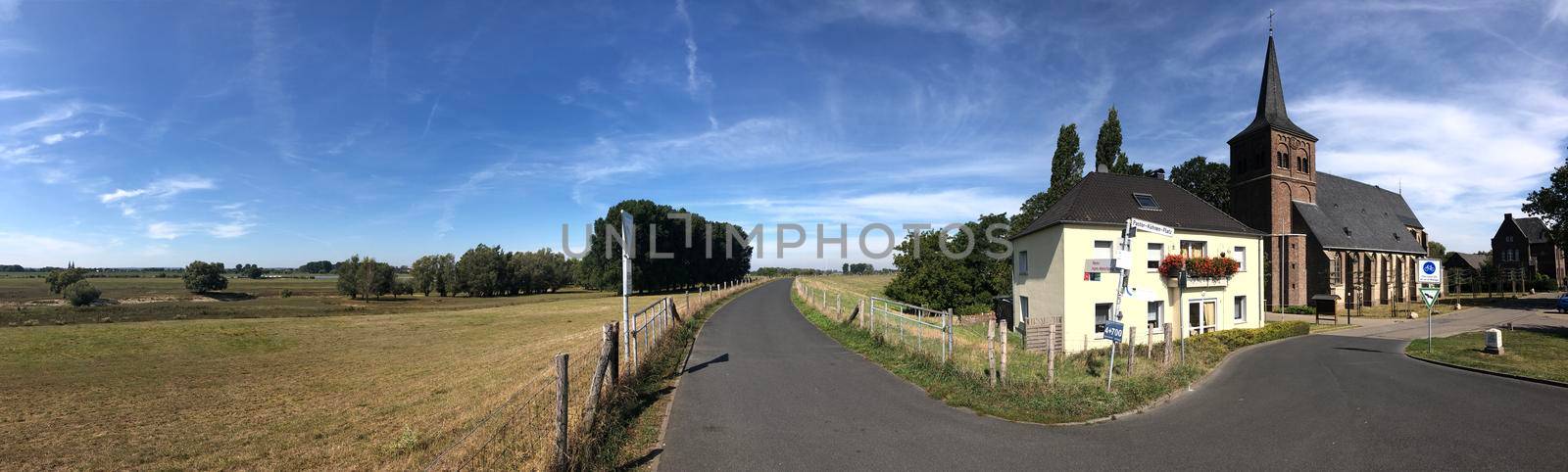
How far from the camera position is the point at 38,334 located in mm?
29375

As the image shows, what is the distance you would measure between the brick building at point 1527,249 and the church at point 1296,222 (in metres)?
41.3

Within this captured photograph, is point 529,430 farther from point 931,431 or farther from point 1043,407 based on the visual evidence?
point 1043,407

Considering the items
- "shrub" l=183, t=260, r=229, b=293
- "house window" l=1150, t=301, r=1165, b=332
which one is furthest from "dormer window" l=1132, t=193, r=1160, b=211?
"shrub" l=183, t=260, r=229, b=293

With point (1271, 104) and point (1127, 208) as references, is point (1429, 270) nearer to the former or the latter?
point (1127, 208)

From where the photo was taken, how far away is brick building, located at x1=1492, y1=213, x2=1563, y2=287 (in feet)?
216

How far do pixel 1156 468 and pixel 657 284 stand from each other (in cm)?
6429

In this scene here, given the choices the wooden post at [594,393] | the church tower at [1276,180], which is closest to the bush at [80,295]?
the wooden post at [594,393]

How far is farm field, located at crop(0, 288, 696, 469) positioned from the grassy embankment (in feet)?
23.0

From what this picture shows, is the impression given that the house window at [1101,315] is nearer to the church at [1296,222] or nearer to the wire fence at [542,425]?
the wire fence at [542,425]

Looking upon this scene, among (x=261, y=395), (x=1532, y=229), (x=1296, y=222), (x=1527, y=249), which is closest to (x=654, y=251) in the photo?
(x=261, y=395)

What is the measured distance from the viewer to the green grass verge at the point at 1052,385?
8930mm

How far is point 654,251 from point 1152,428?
5944cm

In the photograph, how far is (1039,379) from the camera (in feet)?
36.2

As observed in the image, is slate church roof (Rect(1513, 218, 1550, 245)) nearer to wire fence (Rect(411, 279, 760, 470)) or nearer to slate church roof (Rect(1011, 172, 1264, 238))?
slate church roof (Rect(1011, 172, 1264, 238))
